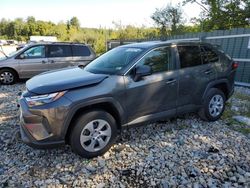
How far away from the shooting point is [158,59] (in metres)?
4.00

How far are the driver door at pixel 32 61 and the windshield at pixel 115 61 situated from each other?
5.42 meters

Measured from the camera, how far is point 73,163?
11.1 feet

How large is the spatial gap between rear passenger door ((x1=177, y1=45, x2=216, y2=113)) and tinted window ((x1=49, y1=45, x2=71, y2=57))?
6303mm

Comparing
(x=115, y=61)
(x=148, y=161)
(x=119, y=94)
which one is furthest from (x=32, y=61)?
(x=148, y=161)

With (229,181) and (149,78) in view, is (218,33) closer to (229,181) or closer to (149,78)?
(149,78)

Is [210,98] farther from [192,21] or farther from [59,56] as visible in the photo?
[192,21]

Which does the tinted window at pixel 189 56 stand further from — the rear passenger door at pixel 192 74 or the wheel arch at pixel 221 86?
the wheel arch at pixel 221 86

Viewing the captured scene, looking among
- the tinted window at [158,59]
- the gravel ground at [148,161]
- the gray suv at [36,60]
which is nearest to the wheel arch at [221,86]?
the gravel ground at [148,161]

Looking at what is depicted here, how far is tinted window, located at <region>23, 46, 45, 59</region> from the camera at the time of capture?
29.1 ft

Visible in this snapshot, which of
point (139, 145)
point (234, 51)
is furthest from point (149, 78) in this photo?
point (234, 51)

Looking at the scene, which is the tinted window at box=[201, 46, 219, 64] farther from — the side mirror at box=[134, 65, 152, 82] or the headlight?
the headlight

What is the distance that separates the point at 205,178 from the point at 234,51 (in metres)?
6.53

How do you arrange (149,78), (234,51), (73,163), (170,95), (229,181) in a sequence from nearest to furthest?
(229,181) < (73,163) < (149,78) < (170,95) < (234,51)

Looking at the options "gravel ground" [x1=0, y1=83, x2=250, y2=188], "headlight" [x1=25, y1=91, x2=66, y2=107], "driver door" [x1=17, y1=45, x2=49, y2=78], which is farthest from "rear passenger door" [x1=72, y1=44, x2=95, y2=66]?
"headlight" [x1=25, y1=91, x2=66, y2=107]
